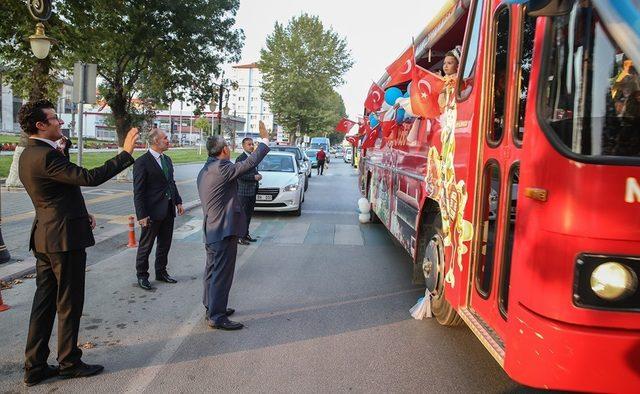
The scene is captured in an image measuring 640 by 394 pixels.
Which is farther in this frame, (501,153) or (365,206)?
(365,206)

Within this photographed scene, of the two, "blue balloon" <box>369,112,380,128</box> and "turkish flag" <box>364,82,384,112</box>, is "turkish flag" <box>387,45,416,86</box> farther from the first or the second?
"blue balloon" <box>369,112,380,128</box>

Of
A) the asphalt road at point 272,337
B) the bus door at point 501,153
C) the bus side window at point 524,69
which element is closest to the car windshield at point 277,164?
the asphalt road at point 272,337

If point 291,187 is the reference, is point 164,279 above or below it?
below

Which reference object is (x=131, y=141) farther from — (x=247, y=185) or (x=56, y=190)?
(x=247, y=185)

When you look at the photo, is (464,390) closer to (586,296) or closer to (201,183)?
(586,296)

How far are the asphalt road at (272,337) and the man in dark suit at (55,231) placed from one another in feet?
0.67

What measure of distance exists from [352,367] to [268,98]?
48311mm

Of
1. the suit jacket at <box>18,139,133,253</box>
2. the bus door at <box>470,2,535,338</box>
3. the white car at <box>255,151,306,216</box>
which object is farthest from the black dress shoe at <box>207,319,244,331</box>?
the white car at <box>255,151,306,216</box>

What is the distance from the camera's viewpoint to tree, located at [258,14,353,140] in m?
49.2

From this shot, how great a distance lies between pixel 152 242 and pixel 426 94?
12.1 feet

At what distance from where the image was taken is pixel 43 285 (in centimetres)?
356

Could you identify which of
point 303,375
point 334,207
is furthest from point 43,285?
point 334,207

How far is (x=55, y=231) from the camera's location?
11.3 ft

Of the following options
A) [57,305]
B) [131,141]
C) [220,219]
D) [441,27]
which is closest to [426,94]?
[441,27]
